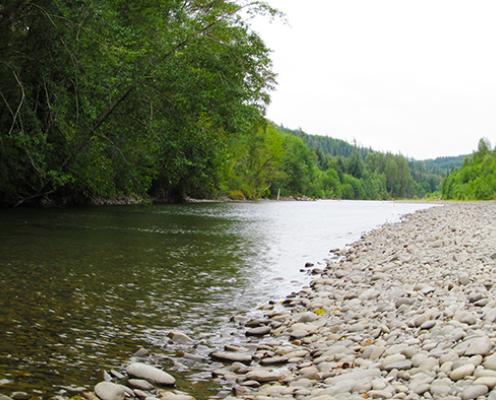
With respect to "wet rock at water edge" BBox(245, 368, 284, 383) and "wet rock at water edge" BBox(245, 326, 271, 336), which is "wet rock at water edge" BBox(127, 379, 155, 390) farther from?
"wet rock at water edge" BBox(245, 326, 271, 336)

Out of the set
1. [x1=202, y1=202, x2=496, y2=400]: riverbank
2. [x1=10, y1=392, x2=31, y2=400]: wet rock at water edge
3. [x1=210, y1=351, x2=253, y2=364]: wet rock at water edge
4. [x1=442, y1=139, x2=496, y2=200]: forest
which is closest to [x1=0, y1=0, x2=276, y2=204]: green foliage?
[x1=202, y1=202, x2=496, y2=400]: riverbank

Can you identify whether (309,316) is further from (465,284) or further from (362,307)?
(465,284)

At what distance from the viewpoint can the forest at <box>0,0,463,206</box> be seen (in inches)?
733

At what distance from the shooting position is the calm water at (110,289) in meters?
5.76

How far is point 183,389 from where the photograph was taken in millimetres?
5164

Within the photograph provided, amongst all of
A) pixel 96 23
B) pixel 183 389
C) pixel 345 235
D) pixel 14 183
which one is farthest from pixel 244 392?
pixel 14 183

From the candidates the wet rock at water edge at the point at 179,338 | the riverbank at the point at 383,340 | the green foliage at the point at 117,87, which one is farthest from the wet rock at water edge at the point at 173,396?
the green foliage at the point at 117,87

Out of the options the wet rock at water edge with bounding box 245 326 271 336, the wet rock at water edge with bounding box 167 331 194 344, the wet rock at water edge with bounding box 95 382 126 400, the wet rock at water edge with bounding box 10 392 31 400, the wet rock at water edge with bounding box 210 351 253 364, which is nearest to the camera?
the wet rock at water edge with bounding box 10 392 31 400

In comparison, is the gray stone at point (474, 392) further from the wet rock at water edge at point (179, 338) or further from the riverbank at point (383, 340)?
the wet rock at water edge at point (179, 338)

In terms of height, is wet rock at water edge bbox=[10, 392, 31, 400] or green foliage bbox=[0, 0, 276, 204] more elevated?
green foliage bbox=[0, 0, 276, 204]

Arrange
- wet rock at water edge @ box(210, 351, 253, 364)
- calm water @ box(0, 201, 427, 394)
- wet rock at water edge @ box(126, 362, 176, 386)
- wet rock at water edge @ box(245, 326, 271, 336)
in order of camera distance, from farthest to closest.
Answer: wet rock at water edge @ box(245, 326, 271, 336), wet rock at water edge @ box(210, 351, 253, 364), calm water @ box(0, 201, 427, 394), wet rock at water edge @ box(126, 362, 176, 386)

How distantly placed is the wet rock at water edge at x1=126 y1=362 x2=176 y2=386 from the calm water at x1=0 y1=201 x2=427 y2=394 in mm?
387

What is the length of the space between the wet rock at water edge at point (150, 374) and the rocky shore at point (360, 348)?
11 mm

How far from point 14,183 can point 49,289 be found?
18.2 m
